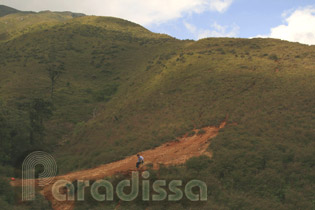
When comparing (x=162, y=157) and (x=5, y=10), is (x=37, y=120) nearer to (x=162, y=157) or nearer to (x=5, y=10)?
(x=162, y=157)

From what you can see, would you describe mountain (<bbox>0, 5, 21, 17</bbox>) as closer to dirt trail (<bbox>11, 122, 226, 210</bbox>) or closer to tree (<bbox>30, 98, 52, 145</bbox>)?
tree (<bbox>30, 98, 52, 145</bbox>)

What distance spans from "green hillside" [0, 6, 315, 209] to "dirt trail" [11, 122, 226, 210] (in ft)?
3.52

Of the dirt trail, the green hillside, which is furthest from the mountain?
the dirt trail

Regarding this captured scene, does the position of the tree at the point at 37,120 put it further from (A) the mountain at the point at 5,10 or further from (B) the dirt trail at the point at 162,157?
(A) the mountain at the point at 5,10

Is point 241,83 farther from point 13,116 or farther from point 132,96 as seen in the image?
point 13,116

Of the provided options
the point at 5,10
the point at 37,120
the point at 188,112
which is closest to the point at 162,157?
the point at 188,112

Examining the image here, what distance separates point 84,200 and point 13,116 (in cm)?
1493

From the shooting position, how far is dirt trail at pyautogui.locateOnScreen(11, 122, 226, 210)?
18.2 m

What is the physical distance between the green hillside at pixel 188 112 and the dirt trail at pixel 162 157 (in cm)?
107

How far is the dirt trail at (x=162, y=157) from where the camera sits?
1820 centimetres

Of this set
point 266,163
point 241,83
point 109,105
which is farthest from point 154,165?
point 109,105

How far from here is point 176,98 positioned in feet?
107

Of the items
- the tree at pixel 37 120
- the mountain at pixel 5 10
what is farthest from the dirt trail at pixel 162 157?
the mountain at pixel 5 10

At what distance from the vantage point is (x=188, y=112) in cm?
2831
